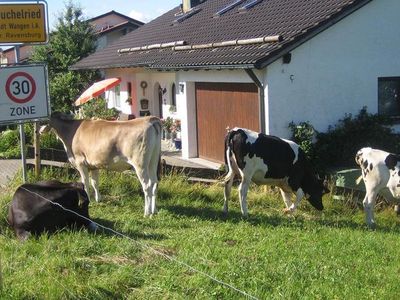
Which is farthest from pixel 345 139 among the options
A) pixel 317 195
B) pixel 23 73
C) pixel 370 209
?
pixel 23 73

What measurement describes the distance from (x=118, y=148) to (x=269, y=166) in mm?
2587

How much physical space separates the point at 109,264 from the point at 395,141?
1083cm

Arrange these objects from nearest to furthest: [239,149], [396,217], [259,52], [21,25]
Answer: [21,25] < [239,149] < [396,217] < [259,52]

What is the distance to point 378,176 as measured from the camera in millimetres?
10375

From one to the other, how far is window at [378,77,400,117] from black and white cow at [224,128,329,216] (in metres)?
6.24

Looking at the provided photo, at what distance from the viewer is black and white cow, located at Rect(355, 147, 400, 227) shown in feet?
33.8

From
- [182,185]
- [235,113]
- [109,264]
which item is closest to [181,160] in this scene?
[235,113]

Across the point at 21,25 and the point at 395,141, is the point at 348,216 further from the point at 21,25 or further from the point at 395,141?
the point at 21,25

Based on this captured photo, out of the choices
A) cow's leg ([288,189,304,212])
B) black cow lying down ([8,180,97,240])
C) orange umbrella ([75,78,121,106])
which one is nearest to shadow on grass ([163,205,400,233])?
cow's leg ([288,189,304,212])

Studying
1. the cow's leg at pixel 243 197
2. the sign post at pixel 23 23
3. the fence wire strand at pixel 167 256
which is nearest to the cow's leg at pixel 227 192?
the cow's leg at pixel 243 197

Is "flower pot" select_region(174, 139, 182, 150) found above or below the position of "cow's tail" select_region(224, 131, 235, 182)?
below

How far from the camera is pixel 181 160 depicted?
64.5 ft

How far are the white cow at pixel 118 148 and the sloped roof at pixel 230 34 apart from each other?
4814 millimetres

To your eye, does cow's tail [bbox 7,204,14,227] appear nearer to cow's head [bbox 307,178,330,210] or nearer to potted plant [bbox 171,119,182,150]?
cow's head [bbox 307,178,330,210]
